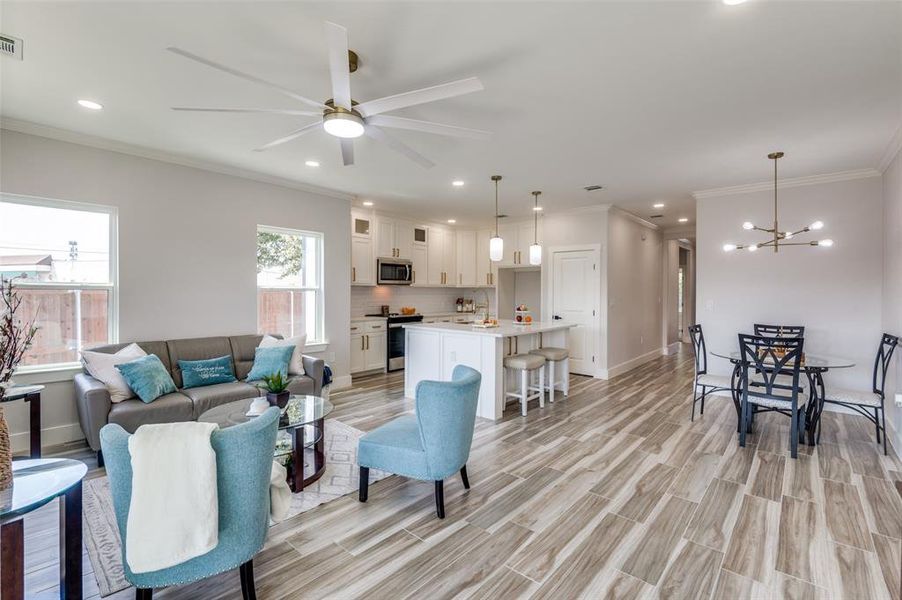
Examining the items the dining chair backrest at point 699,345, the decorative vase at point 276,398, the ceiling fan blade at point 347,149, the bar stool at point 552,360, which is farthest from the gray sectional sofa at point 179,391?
the dining chair backrest at point 699,345

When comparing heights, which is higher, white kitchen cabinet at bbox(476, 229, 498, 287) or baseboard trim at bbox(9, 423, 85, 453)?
white kitchen cabinet at bbox(476, 229, 498, 287)

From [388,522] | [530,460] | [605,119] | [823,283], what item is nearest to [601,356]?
[823,283]

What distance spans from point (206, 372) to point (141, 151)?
2.25 meters

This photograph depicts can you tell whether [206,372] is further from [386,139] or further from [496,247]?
[496,247]

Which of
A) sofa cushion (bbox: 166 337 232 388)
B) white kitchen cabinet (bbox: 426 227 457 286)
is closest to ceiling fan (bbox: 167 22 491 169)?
sofa cushion (bbox: 166 337 232 388)

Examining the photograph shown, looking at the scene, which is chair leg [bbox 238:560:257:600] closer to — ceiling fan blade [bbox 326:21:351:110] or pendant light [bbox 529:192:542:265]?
ceiling fan blade [bbox 326:21:351:110]

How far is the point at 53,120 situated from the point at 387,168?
2.82m

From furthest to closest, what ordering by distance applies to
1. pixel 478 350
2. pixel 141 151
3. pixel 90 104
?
pixel 478 350
pixel 141 151
pixel 90 104

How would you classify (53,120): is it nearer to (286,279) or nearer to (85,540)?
(286,279)

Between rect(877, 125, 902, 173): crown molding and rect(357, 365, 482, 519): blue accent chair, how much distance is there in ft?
13.8

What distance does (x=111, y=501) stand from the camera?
2555 millimetres

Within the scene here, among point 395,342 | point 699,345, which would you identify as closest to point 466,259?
point 395,342

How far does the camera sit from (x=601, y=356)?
639 cm

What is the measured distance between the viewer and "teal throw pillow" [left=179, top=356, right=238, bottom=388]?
3.84 m
